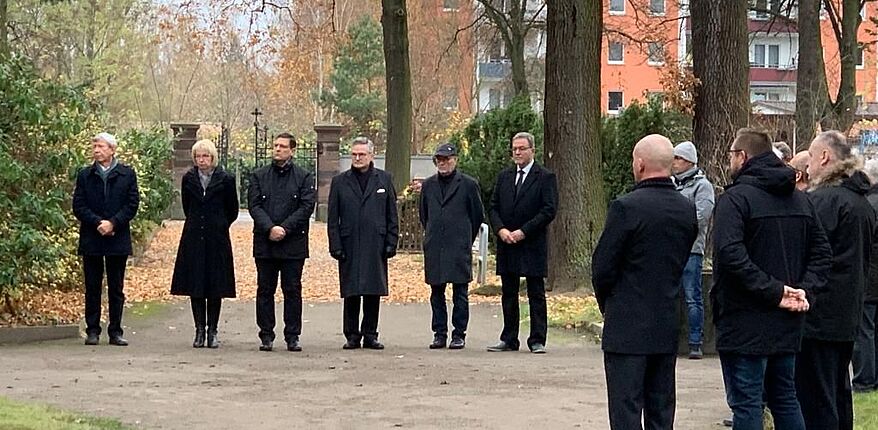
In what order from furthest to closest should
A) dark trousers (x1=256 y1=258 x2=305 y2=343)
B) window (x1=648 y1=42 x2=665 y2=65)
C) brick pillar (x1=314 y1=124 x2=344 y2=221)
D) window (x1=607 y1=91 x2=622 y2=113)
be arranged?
window (x1=607 y1=91 x2=622 y2=113), brick pillar (x1=314 y1=124 x2=344 y2=221), window (x1=648 y1=42 x2=665 y2=65), dark trousers (x1=256 y1=258 x2=305 y2=343)

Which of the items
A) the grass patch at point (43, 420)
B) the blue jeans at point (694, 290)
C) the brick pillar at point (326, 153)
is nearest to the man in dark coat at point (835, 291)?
the blue jeans at point (694, 290)

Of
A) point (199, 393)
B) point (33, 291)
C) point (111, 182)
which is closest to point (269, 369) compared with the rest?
point (199, 393)

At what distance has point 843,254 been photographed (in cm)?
862

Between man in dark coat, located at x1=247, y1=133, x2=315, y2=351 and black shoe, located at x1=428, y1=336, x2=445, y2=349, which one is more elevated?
man in dark coat, located at x1=247, y1=133, x2=315, y2=351

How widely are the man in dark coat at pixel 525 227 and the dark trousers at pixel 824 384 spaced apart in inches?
198

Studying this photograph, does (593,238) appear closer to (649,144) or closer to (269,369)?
(269,369)

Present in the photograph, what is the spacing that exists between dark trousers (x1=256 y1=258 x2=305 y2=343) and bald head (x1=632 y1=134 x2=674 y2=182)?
6501 millimetres

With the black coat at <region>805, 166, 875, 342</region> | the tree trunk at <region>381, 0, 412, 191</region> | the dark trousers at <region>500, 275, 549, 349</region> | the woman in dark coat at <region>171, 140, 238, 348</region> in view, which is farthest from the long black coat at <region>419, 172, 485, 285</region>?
the tree trunk at <region>381, 0, 412, 191</region>

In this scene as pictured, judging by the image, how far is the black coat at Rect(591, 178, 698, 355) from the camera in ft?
24.6

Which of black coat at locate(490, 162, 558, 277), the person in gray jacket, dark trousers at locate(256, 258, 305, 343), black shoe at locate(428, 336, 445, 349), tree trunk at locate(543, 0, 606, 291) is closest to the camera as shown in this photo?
the person in gray jacket

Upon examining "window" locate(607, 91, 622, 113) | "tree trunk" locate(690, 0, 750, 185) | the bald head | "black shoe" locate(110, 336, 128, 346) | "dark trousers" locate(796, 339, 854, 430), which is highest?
"window" locate(607, 91, 622, 113)

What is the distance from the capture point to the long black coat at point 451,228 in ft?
45.4

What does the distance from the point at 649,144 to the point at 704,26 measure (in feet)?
38.6

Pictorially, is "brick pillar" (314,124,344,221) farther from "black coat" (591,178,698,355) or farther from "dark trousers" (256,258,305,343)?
"black coat" (591,178,698,355)
